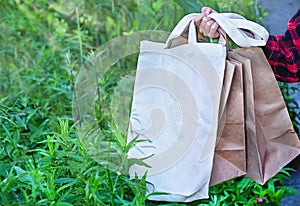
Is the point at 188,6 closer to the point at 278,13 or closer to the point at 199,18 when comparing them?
the point at 199,18

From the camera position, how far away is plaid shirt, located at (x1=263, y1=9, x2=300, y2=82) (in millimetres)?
1682

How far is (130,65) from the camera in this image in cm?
304

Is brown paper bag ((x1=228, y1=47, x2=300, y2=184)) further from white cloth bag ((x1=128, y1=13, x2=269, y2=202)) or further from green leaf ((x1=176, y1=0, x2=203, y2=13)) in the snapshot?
green leaf ((x1=176, y1=0, x2=203, y2=13))

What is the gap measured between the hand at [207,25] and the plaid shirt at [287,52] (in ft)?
0.63

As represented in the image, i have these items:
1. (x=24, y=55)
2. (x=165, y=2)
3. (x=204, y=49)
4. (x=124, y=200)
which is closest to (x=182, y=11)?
(x=165, y=2)

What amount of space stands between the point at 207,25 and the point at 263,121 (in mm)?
296

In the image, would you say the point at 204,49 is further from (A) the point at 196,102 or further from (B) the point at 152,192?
(B) the point at 152,192

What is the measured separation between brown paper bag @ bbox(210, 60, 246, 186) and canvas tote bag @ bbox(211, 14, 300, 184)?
0.03m

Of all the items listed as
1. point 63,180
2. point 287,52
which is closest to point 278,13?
point 287,52

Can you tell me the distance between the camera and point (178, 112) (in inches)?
62.1

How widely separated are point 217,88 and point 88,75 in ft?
3.77

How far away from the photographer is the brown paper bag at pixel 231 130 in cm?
153

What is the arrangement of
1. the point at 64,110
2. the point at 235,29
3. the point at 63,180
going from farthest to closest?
1. the point at 64,110
2. the point at 63,180
3. the point at 235,29

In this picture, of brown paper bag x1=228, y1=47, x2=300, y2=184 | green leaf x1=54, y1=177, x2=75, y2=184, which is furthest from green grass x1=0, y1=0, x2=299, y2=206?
brown paper bag x1=228, y1=47, x2=300, y2=184
